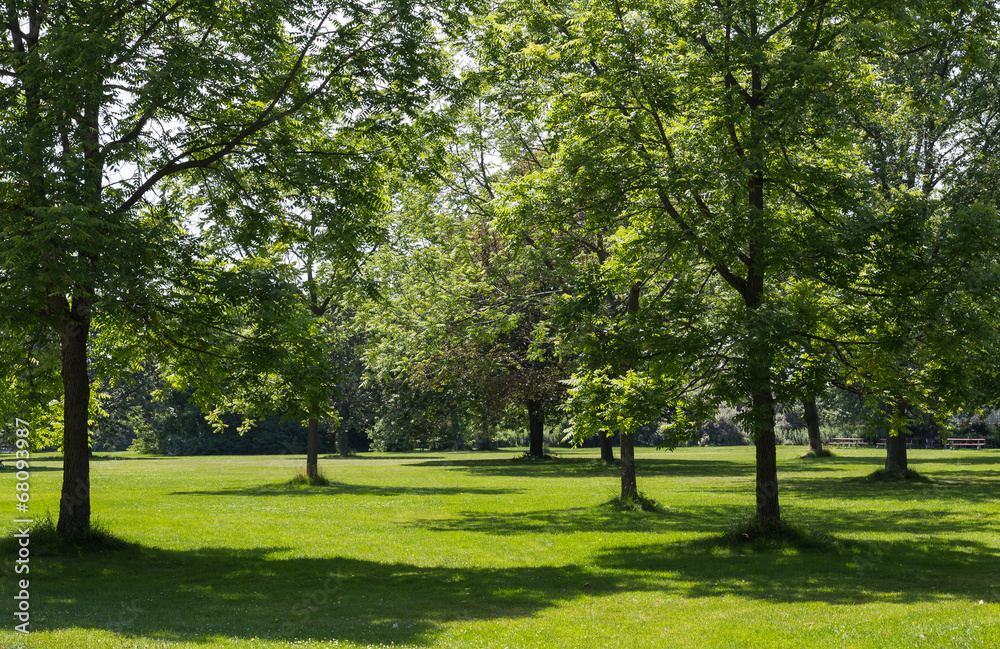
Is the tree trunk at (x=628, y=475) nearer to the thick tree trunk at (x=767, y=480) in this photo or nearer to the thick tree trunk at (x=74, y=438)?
the thick tree trunk at (x=767, y=480)

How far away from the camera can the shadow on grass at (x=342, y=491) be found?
97.6 ft

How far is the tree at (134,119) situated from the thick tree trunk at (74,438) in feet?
0.08

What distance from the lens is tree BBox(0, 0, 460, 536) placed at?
12023mm

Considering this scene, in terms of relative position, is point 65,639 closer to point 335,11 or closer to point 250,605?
point 250,605

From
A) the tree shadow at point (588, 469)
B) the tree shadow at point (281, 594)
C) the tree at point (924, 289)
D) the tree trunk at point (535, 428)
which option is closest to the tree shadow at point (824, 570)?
the tree shadow at point (281, 594)

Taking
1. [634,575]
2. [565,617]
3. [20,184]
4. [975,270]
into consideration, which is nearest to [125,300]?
[20,184]

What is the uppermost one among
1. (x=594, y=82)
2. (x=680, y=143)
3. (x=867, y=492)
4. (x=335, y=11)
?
(x=335, y=11)

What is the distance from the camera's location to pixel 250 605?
38.8 feet

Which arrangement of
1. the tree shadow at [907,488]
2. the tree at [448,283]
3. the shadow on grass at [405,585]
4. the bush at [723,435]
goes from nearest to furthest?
the shadow on grass at [405,585], the tree at [448,283], the tree shadow at [907,488], the bush at [723,435]

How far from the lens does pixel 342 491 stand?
30.6m

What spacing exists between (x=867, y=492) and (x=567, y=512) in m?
11.3

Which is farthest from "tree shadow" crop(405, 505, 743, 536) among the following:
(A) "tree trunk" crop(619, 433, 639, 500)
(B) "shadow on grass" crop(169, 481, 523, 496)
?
(B) "shadow on grass" crop(169, 481, 523, 496)

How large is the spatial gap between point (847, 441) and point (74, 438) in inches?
2945

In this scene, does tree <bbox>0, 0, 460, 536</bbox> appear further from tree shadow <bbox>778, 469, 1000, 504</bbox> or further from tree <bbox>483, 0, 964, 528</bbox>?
tree shadow <bbox>778, 469, 1000, 504</bbox>
